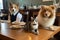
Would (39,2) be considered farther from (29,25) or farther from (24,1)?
(29,25)

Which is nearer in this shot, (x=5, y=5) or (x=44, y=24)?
(x=44, y=24)

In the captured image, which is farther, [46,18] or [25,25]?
[46,18]

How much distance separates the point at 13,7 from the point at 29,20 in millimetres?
1001

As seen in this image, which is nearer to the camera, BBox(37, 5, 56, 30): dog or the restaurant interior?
the restaurant interior

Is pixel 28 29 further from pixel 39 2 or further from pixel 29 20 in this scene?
pixel 39 2

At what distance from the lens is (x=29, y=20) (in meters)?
1.22

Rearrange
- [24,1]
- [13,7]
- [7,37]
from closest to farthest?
[7,37], [13,7], [24,1]

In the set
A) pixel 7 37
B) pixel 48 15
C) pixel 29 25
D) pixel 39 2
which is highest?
pixel 39 2

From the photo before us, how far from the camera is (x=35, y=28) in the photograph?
1.17 m

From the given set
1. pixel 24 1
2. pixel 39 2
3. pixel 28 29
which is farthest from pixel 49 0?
pixel 28 29

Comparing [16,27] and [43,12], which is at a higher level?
[43,12]

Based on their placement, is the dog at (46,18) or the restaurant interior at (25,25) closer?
the restaurant interior at (25,25)

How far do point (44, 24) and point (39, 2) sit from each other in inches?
137

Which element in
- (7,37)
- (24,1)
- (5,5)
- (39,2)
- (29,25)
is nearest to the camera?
(7,37)
